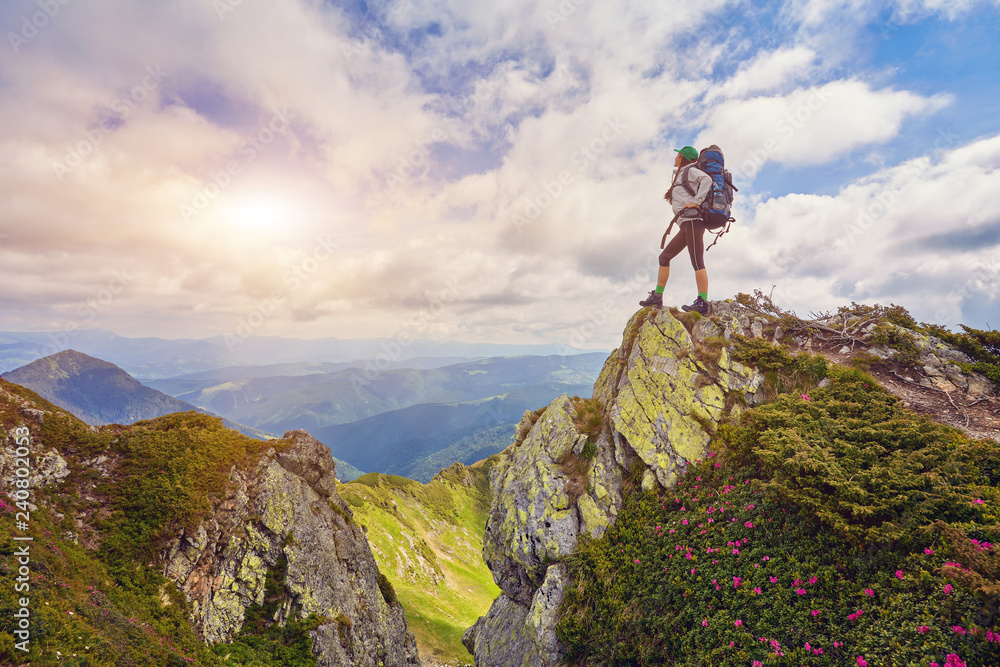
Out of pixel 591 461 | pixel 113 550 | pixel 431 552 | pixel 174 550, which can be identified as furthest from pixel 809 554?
pixel 431 552

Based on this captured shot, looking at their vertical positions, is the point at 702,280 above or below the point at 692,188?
below

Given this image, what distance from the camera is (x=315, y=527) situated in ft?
57.4

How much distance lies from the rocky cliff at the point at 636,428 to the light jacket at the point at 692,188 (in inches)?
225

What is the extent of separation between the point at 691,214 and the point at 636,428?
11.2 m

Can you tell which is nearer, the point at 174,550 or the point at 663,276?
the point at 174,550

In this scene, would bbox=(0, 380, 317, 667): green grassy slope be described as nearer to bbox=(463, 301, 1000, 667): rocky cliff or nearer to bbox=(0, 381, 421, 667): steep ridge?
bbox=(0, 381, 421, 667): steep ridge

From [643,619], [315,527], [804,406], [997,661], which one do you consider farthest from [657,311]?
[315,527]

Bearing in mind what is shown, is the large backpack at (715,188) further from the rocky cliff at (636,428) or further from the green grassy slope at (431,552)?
the green grassy slope at (431,552)

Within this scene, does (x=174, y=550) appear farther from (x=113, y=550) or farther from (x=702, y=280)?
(x=702, y=280)

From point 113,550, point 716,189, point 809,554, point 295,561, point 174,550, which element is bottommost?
point 295,561

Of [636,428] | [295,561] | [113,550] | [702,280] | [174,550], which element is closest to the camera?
[113,550]

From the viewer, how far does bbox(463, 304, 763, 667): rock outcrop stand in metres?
14.5

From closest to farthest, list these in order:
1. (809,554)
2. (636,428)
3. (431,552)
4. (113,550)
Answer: (809,554) < (113,550) < (636,428) < (431,552)

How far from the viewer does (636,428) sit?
1612 cm
